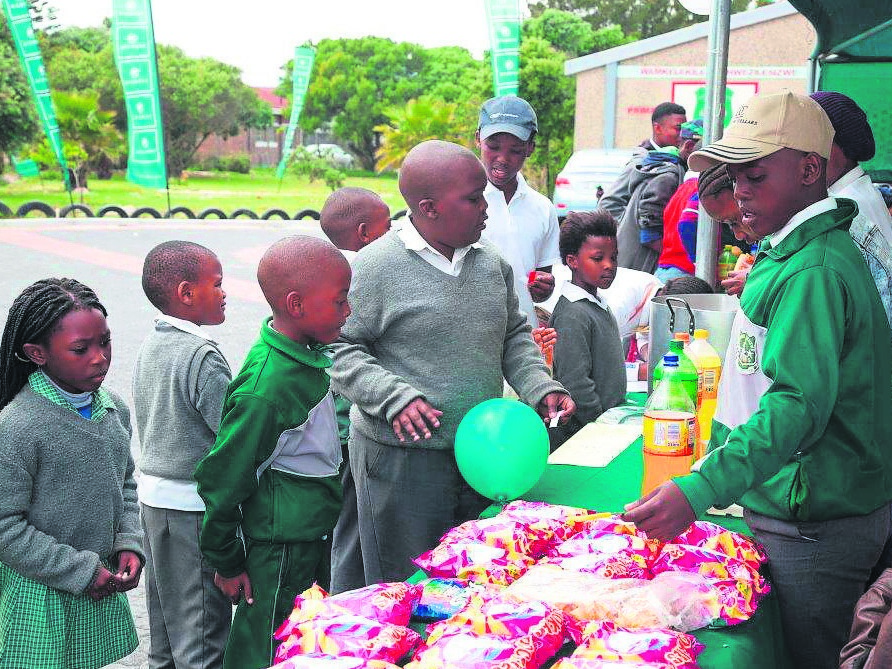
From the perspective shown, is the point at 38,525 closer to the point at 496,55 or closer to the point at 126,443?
the point at 126,443

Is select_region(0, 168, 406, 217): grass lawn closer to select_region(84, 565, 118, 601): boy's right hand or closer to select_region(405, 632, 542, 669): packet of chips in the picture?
select_region(84, 565, 118, 601): boy's right hand

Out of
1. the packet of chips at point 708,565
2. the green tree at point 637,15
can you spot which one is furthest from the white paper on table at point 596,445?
the green tree at point 637,15

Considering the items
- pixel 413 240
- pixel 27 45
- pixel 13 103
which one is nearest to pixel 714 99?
pixel 413 240

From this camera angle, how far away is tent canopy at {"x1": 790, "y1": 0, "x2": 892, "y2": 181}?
5.43 meters

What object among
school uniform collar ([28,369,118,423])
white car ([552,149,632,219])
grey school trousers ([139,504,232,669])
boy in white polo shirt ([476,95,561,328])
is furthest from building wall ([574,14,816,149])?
school uniform collar ([28,369,118,423])

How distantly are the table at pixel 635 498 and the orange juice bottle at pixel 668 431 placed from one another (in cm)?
19

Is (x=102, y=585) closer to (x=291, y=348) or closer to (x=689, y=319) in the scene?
(x=291, y=348)

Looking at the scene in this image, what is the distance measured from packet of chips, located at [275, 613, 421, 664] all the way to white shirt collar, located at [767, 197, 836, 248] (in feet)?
4.03

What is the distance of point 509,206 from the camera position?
4680 millimetres

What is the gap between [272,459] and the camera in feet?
8.45

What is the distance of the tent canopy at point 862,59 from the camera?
5430 mm

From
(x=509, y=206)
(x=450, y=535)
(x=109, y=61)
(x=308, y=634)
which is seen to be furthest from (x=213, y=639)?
(x=109, y=61)

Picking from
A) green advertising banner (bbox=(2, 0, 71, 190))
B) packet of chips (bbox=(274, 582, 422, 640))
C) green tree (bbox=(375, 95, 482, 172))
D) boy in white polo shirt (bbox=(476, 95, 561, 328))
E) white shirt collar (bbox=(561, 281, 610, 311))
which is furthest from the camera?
green tree (bbox=(375, 95, 482, 172))

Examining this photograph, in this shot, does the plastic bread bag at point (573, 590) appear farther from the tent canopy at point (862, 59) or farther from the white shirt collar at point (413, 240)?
the tent canopy at point (862, 59)
